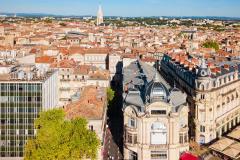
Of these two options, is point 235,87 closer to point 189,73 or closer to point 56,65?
point 189,73

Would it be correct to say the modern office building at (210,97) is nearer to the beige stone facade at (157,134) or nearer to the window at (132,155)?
the beige stone facade at (157,134)

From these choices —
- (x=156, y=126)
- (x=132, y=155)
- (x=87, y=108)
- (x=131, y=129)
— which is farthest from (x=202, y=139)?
(x=87, y=108)

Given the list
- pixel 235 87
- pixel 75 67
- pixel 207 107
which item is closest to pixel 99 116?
pixel 207 107

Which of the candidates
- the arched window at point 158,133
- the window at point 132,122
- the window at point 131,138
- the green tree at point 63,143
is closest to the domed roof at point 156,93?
the arched window at point 158,133

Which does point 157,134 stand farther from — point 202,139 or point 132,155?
point 202,139

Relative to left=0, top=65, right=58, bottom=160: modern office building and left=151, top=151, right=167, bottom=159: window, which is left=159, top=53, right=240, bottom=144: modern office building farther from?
left=0, top=65, right=58, bottom=160: modern office building

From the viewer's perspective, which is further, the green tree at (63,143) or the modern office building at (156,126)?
the modern office building at (156,126)
